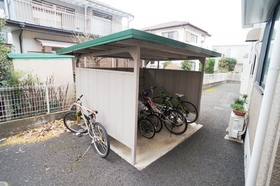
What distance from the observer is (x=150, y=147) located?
10.1 feet

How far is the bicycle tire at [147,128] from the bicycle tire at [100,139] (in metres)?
1.07

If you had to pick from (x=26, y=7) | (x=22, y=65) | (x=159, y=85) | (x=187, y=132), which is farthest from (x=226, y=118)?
(x=26, y=7)

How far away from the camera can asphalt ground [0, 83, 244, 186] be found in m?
2.18

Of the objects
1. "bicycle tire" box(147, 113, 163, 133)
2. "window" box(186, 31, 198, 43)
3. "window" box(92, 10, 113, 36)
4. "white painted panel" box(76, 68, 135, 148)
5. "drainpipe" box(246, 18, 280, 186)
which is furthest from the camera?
"window" box(186, 31, 198, 43)

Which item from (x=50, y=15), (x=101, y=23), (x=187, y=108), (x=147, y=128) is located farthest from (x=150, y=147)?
(x=101, y=23)

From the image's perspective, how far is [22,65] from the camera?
406 cm

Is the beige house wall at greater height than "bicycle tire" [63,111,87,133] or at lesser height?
greater

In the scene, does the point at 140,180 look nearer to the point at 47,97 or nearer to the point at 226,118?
the point at 47,97

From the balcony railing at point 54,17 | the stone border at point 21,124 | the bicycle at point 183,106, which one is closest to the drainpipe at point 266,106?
the bicycle at point 183,106

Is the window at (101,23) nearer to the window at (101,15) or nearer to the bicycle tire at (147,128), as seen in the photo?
the window at (101,15)

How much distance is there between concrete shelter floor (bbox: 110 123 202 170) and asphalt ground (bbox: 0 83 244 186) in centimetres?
11

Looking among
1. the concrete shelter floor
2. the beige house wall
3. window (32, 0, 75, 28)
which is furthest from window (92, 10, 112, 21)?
the concrete shelter floor

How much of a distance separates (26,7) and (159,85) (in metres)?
7.41

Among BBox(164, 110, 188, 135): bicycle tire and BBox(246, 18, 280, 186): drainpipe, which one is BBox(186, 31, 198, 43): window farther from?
BBox(246, 18, 280, 186): drainpipe
